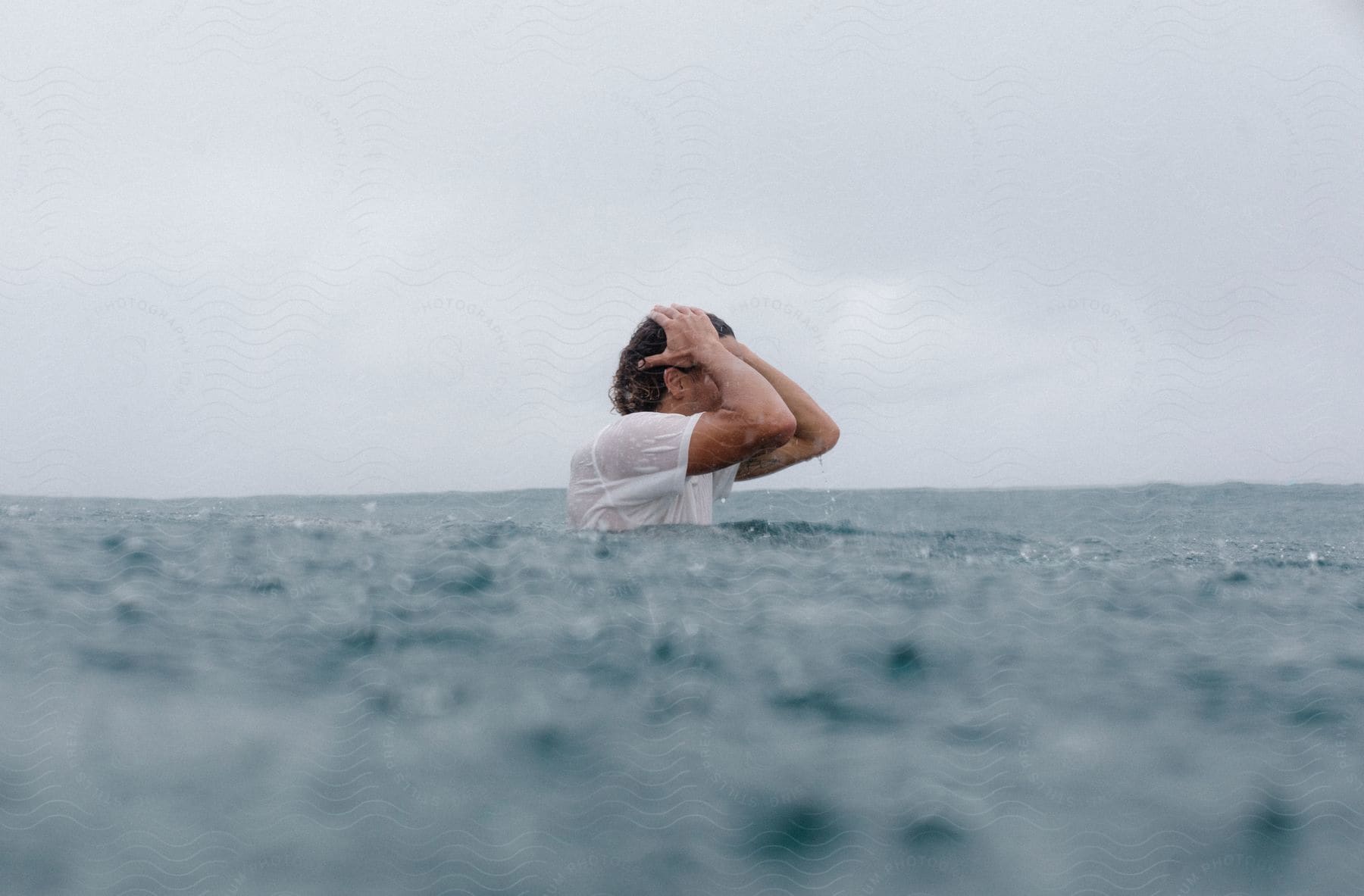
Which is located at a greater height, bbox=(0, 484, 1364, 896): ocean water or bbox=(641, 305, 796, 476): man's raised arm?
bbox=(641, 305, 796, 476): man's raised arm

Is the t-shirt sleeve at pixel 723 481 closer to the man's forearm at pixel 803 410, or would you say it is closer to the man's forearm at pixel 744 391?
the man's forearm at pixel 803 410

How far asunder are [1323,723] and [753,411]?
1832mm

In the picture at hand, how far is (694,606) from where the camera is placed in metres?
2.85

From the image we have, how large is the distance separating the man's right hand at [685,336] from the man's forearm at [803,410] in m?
0.47

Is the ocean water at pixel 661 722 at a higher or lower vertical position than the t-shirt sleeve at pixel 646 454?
lower

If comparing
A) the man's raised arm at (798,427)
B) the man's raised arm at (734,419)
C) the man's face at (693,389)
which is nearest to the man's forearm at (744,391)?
the man's raised arm at (734,419)

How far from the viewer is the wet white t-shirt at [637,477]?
10.1 ft

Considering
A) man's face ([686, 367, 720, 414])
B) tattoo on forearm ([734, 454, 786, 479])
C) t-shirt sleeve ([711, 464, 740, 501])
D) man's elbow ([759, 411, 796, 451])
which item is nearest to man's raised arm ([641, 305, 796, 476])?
man's elbow ([759, 411, 796, 451])

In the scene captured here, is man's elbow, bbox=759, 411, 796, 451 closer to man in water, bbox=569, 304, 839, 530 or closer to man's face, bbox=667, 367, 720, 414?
man in water, bbox=569, 304, 839, 530

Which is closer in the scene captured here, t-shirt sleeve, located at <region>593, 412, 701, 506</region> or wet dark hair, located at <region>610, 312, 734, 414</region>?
t-shirt sleeve, located at <region>593, 412, 701, 506</region>

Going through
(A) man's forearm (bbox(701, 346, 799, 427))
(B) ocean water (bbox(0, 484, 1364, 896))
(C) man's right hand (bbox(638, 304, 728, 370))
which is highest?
(C) man's right hand (bbox(638, 304, 728, 370))

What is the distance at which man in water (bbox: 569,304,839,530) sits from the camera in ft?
10.1

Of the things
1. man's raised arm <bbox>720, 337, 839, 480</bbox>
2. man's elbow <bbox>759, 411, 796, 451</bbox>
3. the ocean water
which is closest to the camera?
the ocean water

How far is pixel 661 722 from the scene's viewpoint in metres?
2.38
